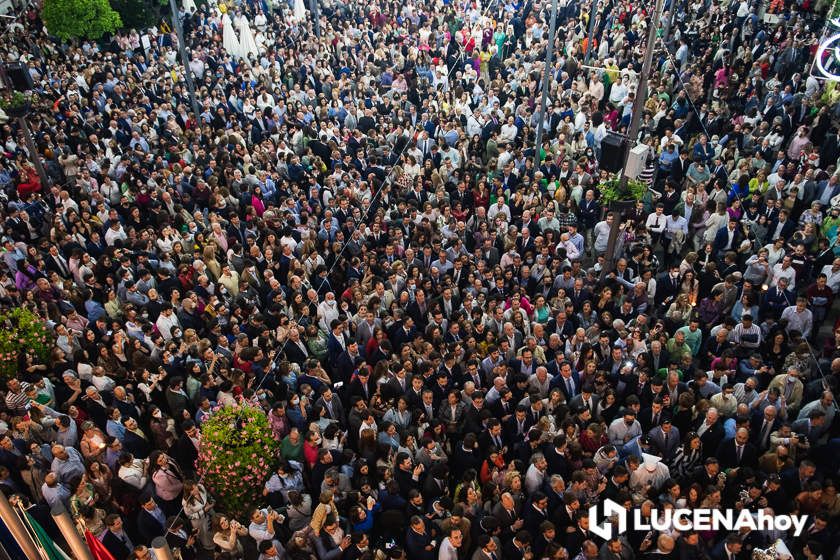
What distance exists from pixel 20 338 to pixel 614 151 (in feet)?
26.7

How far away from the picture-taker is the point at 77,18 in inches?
782

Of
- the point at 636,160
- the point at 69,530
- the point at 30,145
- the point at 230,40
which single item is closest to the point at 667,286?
the point at 636,160

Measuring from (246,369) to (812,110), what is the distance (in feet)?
40.1

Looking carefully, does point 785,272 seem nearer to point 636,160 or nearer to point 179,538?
point 636,160

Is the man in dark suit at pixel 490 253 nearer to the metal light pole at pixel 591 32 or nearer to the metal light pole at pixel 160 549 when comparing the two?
the metal light pole at pixel 160 549

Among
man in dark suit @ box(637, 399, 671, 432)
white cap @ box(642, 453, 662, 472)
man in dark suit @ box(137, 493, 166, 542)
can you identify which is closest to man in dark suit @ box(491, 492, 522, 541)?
white cap @ box(642, 453, 662, 472)

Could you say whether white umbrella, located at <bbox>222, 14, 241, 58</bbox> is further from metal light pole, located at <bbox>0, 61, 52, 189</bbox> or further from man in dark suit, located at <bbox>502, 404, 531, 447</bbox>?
man in dark suit, located at <bbox>502, 404, 531, 447</bbox>

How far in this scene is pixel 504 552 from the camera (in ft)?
21.6

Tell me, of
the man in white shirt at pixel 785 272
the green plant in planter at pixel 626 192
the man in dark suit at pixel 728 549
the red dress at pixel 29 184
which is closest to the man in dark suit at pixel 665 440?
the man in dark suit at pixel 728 549

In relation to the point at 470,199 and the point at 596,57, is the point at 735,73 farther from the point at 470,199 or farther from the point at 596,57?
the point at 470,199

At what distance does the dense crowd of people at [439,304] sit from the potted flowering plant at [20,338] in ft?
0.75

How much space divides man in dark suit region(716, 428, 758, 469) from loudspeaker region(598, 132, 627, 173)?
12.4ft

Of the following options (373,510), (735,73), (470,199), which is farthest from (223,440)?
(735,73)

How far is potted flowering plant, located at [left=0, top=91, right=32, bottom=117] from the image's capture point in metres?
12.1
